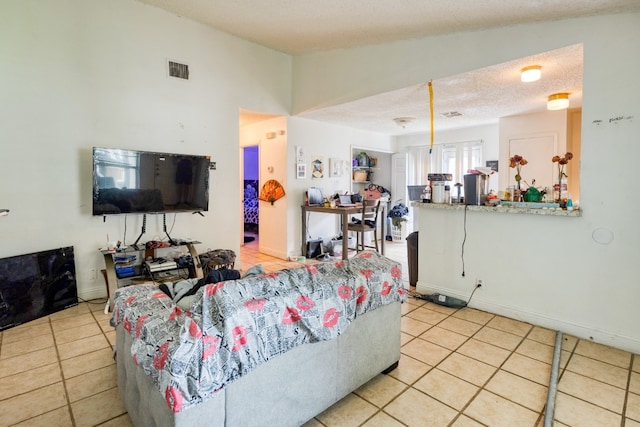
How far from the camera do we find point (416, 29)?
3322mm

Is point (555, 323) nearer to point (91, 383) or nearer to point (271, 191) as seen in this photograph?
point (91, 383)

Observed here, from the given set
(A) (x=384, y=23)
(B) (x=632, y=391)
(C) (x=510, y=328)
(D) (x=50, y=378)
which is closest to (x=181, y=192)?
(D) (x=50, y=378)

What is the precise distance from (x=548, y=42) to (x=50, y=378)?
4411 mm

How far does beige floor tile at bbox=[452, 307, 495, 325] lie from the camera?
3.03 m

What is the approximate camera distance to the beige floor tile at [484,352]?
7.75 ft

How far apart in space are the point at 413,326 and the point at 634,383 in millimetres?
1416

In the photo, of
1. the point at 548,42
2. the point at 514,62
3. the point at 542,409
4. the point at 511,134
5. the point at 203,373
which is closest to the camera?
the point at 203,373

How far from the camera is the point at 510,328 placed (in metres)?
2.87

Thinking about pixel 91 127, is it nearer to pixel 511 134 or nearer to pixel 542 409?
pixel 542 409

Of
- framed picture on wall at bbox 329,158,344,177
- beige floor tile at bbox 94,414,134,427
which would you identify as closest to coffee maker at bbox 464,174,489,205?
framed picture on wall at bbox 329,158,344,177

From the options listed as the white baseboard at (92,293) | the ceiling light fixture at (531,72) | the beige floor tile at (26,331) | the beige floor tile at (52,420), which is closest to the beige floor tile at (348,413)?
the beige floor tile at (52,420)

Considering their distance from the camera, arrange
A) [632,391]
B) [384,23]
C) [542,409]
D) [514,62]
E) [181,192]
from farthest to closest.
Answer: [181,192] → [384,23] → [514,62] → [632,391] → [542,409]

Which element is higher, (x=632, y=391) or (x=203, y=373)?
(x=203, y=373)

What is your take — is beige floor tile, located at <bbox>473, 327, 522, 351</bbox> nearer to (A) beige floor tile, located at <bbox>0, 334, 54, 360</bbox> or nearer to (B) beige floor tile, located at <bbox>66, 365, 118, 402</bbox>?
(B) beige floor tile, located at <bbox>66, 365, 118, 402</bbox>
